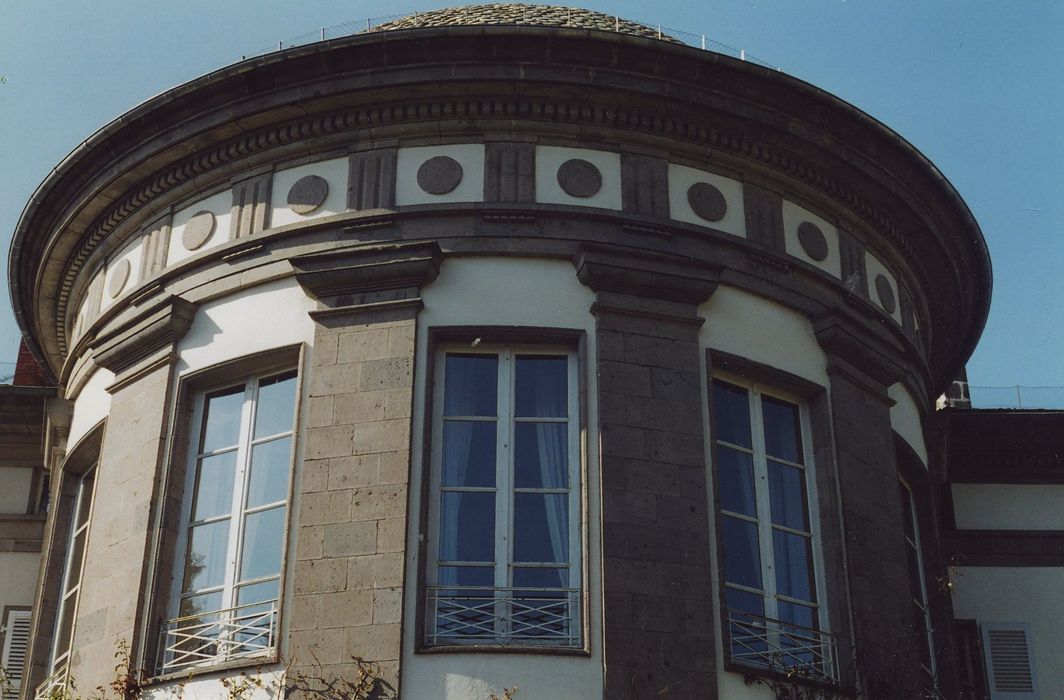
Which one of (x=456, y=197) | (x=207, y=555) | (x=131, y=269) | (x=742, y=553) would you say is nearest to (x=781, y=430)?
(x=742, y=553)

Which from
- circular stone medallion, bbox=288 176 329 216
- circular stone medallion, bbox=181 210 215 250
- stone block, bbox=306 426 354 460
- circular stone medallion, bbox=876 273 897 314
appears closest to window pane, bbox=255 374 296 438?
stone block, bbox=306 426 354 460

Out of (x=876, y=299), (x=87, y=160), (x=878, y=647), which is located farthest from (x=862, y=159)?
(x=87, y=160)

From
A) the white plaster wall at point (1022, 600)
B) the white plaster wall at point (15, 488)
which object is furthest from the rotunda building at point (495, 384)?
the white plaster wall at point (15, 488)

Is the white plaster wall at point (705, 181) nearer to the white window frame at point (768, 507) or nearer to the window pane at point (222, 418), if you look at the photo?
the white window frame at point (768, 507)

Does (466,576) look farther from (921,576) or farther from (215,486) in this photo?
(921,576)

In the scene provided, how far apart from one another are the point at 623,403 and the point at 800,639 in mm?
2742

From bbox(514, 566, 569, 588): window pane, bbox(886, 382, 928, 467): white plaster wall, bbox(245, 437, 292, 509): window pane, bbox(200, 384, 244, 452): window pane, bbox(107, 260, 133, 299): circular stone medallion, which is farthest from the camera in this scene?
bbox(886, 382, 928, 467): white plaster wall

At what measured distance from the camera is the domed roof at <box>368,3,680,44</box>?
1761 cm

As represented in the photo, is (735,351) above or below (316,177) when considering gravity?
below

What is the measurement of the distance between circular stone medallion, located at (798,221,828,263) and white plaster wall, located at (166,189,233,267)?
19.8ft

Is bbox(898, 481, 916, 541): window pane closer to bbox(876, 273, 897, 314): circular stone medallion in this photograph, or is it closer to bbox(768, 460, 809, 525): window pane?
bbox(876, 273, 897, 314): circular stone medallion

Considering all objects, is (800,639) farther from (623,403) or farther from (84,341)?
(84,341)

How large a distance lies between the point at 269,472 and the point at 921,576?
7487mm

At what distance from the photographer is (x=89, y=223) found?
17.7 metres
